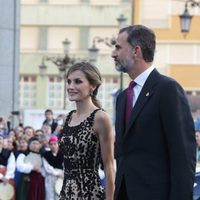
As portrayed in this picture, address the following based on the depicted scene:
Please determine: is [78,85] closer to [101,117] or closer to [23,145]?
[101,117]

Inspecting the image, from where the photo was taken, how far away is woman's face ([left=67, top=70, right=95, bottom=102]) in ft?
22.8

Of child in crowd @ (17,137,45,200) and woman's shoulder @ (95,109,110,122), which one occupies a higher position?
A: woman's shoulder @ (95,109,110,122)

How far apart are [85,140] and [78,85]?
1.25 ft

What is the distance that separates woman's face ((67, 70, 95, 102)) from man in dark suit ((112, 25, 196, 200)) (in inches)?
45.0

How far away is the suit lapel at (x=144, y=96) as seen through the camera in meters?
5.68

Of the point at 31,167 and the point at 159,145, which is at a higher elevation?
the point at 159,145

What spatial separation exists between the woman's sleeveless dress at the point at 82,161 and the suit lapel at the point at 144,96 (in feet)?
4.10

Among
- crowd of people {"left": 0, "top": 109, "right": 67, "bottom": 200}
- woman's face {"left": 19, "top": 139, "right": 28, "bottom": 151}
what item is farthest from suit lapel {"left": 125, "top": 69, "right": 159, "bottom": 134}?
woman's face {"left": 19, "top": 139, "right": 28, "bottom": 151}

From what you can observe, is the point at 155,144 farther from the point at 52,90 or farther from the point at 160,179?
the point at 52,90

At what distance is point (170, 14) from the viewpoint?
58875 millimetres

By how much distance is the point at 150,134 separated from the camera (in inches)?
222

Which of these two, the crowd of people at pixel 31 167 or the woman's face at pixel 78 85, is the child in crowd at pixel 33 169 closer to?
the crowd of people at pixel 31 167

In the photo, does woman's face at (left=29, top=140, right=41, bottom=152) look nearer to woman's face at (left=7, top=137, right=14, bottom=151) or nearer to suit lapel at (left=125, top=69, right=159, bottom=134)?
woman's face at (left=7, top=137, right=14, bottom=151)

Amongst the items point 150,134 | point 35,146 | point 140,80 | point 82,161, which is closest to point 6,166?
point 35,146
